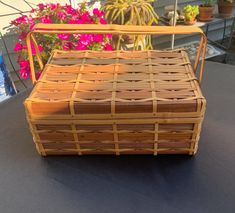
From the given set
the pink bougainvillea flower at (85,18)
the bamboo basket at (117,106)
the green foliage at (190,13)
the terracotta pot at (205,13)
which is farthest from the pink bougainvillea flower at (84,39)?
the terracotta pot at (205,13)

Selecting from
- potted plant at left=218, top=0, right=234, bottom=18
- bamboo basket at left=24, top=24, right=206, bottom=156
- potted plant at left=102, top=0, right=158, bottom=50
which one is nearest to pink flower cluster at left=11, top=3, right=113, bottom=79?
potted plant at left=102, top=0, right=158, bottom=50

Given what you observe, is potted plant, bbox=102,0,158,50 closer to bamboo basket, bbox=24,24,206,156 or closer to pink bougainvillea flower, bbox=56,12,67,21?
pink bougainvillea flower, bbox=56,12,67,21

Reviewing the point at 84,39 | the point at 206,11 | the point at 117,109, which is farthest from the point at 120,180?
the point at 206,11

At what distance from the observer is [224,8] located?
113 inches

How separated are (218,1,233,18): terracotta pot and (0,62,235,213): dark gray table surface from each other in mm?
2437

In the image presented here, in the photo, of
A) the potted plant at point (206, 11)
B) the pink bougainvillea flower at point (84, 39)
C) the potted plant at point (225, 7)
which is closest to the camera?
the pink bougainvillea flower at point (84, 39)

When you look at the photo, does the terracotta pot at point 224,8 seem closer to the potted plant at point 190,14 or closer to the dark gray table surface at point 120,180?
the potted plant at point 190,14

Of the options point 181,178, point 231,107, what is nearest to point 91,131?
point 181,178

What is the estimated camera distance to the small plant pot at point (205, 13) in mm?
2624

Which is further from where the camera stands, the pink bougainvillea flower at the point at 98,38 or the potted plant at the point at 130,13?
the potted plant at the point at 130,13

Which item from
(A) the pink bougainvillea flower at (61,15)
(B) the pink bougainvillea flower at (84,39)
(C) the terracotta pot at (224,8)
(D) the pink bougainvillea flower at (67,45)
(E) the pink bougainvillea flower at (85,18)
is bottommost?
(C) the terracotta pot at (224,8)

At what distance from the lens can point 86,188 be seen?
0.62m

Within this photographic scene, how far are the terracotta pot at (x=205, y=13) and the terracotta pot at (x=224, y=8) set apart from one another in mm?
254

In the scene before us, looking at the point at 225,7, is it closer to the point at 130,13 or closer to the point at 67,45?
the point at 130,13
